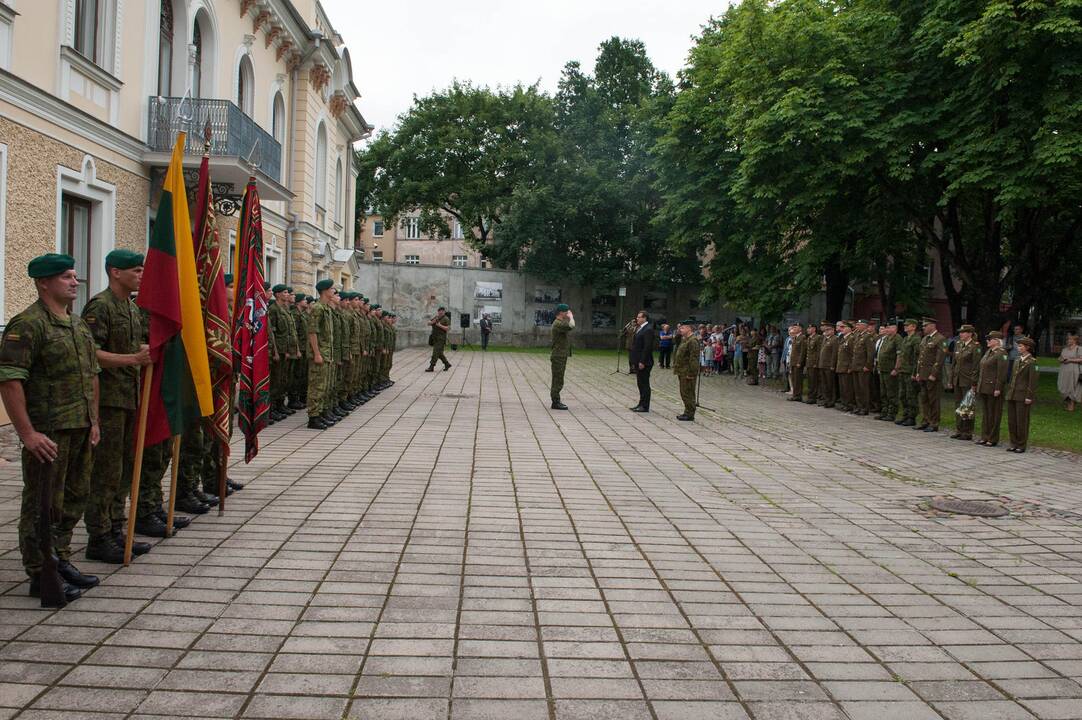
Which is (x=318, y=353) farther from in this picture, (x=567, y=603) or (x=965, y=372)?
(x=965, y=372)

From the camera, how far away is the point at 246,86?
20.3 metres

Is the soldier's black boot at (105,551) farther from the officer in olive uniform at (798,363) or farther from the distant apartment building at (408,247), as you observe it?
the distant apartment building at (408,247)

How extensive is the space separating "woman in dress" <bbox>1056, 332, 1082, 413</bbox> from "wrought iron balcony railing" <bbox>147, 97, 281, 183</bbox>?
18156mm

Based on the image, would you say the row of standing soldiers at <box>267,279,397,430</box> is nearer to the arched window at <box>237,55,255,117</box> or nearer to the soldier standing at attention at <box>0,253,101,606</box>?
the soldier standing at attention at <box>0,253,101,606</box>

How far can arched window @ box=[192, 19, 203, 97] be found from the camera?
667 inches

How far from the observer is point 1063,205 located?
791 inches

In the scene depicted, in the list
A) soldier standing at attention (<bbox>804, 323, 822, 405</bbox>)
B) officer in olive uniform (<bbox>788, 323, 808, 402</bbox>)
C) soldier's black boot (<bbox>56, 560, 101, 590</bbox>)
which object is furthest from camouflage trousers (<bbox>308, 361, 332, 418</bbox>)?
officer in olive uniform (<bbox>788, 323, 808, 402</bbox>)

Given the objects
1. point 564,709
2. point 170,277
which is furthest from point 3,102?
point 564,709

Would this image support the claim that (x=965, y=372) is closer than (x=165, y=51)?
Yes

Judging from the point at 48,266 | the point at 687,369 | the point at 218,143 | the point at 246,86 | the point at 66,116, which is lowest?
the point at 687,369

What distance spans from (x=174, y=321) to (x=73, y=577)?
169 centimetres

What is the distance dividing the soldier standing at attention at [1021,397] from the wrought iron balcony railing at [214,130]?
532 inches

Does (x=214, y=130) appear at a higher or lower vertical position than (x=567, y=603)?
higher

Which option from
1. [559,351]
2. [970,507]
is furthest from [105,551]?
[559,351]
